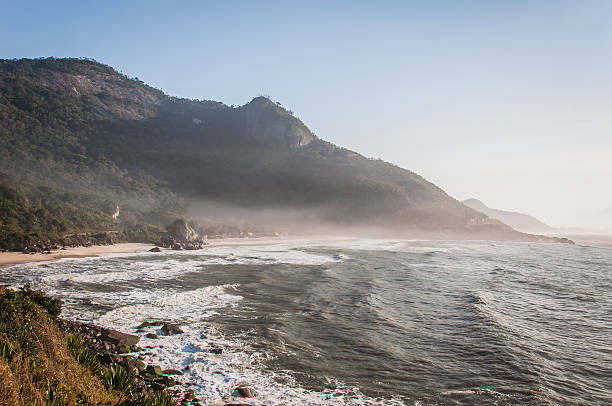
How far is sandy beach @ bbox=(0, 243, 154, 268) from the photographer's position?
875 inches

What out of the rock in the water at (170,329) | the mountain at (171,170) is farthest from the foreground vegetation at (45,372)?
the mountain at (171,170)

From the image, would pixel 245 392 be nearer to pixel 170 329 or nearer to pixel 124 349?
pixel 124 349

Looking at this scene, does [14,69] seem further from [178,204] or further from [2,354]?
[2,354]

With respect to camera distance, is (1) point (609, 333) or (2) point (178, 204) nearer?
(1) point (609, 333)

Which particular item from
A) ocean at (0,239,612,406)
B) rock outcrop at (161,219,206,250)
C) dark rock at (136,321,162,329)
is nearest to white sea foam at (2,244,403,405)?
ocean at (0,239,612,406)

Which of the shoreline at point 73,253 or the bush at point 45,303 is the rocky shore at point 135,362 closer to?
the bush at point 45,303

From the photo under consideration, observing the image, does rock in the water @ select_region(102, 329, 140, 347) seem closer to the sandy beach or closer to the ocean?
the ocean

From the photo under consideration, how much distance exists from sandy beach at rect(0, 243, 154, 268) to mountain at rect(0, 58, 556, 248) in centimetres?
335

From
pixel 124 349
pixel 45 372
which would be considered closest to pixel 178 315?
pixel 124 349

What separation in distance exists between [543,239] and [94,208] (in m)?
89.6

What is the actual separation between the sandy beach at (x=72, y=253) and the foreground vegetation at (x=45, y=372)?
18.4m

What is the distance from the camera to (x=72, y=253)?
2631 cm

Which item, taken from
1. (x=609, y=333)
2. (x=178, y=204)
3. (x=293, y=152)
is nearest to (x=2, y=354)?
(x=609, y=333)

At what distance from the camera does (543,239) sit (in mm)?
81500
